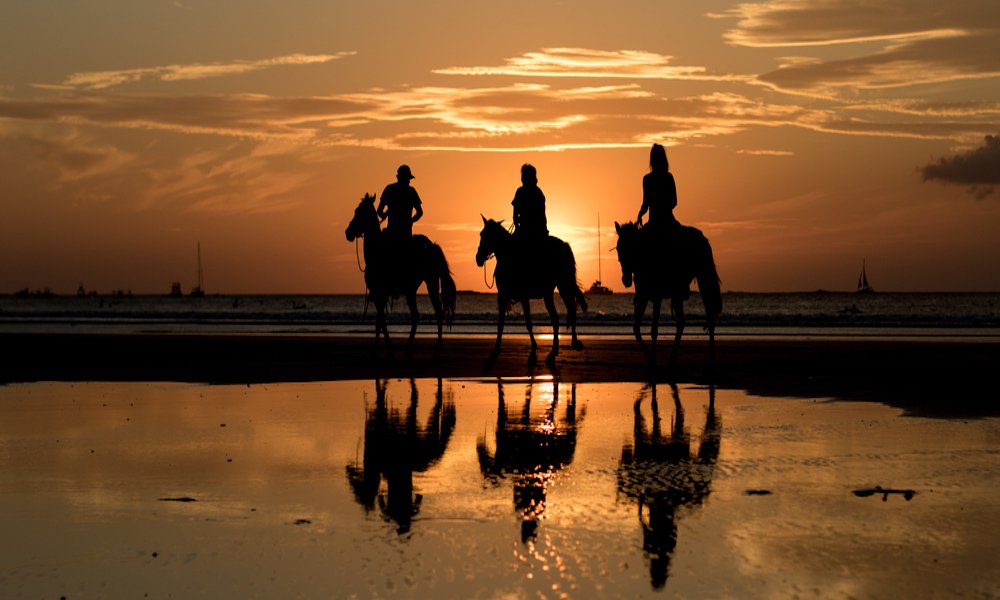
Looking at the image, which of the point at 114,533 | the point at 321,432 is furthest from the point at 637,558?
the point at 321,432

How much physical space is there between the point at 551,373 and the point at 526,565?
12278 mm

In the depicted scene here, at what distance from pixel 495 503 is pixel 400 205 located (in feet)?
45.8

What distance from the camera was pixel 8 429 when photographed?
10609 mm

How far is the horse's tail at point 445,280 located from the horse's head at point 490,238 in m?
1.97

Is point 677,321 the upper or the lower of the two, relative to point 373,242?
lower

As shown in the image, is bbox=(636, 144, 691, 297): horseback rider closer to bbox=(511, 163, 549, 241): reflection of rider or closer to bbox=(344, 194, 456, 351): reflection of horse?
bbox=(511, 163, 549, 241): reflection of rider

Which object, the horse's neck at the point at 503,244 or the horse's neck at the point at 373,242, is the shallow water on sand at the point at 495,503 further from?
the horse's neck at the point at 373,242

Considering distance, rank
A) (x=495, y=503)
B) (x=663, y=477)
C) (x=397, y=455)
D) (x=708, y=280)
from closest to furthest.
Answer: (x=495, y=503) < (x=663, y=477) < (x=397, y=455) < (x=708, y=280)

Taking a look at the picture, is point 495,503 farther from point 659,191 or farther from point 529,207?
point 529,207

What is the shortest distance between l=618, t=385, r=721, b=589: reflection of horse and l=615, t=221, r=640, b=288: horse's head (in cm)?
686

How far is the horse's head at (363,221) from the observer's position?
2092 cm

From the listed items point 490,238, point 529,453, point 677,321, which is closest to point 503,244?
point 490,238

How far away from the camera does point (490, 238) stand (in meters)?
19.6

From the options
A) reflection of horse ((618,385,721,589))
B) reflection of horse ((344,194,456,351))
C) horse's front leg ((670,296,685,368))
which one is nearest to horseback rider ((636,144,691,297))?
horse's front leg ((670,296,685,368))
